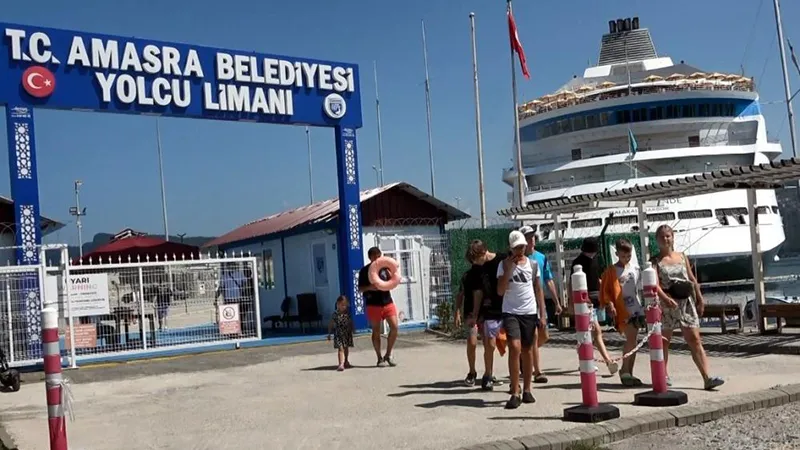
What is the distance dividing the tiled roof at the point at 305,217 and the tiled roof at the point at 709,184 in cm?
288

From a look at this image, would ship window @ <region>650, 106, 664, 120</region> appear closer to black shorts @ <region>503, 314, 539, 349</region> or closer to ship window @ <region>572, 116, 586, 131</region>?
ship window @ <region>572, 116, 586, 131</region>

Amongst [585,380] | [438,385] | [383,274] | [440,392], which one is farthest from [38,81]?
[585,380]

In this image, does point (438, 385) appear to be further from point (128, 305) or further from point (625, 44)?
point (625, 44)

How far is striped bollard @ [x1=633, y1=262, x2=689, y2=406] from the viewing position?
7191mm

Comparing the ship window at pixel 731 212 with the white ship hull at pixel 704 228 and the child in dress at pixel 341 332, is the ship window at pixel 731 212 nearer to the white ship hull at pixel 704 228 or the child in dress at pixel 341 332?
the white ship hull at pixel 704 228

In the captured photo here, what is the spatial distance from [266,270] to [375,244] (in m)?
4.88

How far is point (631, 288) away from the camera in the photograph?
848 cm

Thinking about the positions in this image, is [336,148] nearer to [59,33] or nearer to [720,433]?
[59,33]

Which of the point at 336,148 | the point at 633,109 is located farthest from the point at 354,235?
the point at 633,109

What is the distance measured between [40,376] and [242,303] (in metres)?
4.06

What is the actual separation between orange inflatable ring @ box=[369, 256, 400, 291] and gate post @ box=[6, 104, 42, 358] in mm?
5396

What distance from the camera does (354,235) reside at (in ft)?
54.6

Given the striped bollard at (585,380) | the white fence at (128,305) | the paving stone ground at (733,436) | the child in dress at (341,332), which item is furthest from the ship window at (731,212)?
the striped bollard at (585,380)

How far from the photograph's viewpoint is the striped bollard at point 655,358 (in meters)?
7.19
